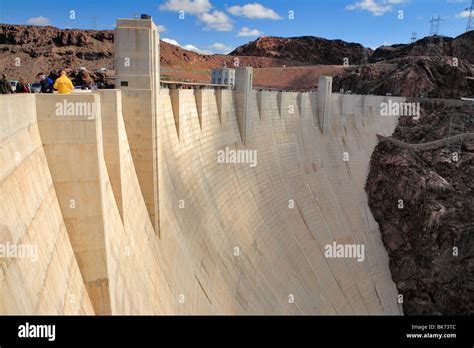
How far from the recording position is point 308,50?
267 feet

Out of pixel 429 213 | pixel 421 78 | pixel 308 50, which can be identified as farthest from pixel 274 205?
pixel 308 50

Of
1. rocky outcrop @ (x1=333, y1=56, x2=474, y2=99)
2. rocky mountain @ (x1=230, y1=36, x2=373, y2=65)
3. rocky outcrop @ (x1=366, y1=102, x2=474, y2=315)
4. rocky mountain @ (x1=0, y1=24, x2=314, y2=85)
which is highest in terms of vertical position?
rocky mountain @ (x1=230, y1=36, x2=373, y2=65)

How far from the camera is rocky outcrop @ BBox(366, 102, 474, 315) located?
2283cm

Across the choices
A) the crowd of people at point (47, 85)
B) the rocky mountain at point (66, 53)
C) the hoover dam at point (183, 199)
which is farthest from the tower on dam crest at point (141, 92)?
the rocky mountain at point (66, 53)

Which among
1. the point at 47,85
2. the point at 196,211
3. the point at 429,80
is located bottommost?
the point at 196,211

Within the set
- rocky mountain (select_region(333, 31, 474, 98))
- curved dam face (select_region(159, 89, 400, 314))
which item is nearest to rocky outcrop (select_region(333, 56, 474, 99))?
rocky mountain (select_region(333, 31, 474, 98))

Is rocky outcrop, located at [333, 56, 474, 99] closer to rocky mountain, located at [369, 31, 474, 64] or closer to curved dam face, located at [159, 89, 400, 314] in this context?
curved dam face, located at [159, 89, 400, 314]

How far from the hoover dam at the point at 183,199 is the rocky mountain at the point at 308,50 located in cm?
5389

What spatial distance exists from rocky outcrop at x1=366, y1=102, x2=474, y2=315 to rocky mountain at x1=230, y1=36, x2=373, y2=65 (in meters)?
54.3

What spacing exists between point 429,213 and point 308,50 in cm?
6453

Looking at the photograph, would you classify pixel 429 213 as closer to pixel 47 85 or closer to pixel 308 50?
pixel 47 85

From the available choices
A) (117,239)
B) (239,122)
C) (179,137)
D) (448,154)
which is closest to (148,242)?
(117,239)
